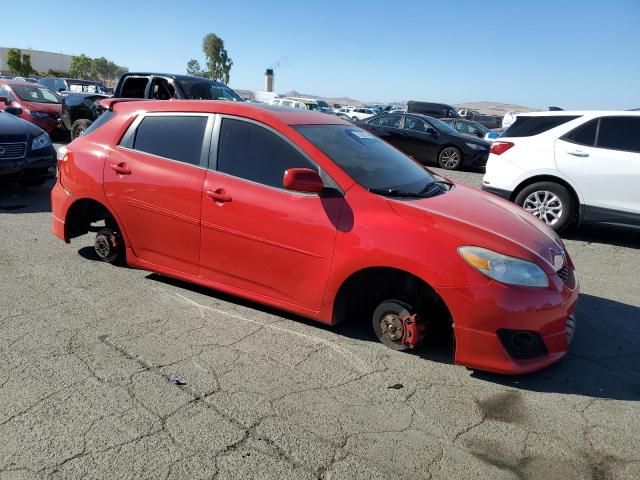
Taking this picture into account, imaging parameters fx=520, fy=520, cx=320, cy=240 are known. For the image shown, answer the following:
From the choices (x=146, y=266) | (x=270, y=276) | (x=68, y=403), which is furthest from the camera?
(x=146, y=266)

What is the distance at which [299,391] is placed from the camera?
2982 mm

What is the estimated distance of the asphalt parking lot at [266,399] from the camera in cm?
241

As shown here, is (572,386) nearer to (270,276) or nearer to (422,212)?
(422,212)

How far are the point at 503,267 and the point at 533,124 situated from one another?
487 centimetres

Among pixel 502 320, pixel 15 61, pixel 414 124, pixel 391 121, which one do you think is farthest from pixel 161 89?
pixel 15 61

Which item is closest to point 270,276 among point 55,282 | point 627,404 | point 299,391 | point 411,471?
point 299,391

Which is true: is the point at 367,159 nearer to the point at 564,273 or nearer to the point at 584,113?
the point at 564,273

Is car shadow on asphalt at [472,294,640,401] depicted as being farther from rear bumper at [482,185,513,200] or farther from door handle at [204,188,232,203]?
rear bumper at [482,185,513,200]

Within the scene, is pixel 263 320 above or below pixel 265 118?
below

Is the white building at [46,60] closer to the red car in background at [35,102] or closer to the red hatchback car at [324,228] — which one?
the red car in background at [35,102]

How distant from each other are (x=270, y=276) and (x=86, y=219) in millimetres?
2298

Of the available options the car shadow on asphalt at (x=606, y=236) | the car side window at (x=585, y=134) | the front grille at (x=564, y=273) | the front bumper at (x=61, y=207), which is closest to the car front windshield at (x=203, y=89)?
the front bumper at (x=61, y=207)

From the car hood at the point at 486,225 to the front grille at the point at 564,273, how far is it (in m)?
0.10

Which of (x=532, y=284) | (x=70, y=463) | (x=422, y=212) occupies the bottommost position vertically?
(x=70, y=463)
